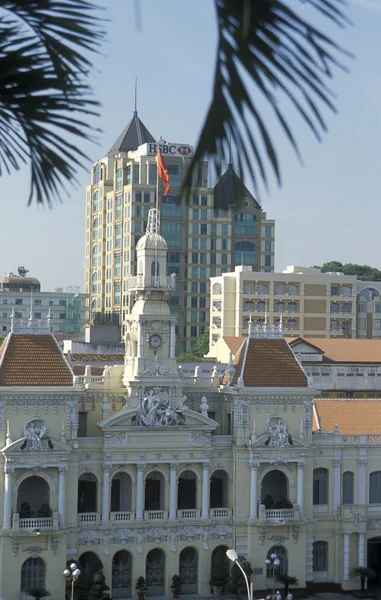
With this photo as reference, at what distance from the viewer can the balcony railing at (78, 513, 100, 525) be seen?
48531 millimetres

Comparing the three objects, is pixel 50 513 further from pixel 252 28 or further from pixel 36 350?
pixel 252 28

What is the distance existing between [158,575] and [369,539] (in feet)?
34.6

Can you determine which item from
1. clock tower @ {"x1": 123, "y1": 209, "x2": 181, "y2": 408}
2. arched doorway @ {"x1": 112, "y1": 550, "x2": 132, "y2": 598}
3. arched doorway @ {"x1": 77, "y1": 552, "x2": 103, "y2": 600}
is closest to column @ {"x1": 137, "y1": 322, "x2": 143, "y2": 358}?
clock tower @ {"x1": 123, "y1": 209, "x2": 181, "y2": 408}

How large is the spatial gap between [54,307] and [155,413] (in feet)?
237

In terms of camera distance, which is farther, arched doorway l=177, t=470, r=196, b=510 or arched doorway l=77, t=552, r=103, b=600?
arched doorway l=177, t=470, r=196, b=510

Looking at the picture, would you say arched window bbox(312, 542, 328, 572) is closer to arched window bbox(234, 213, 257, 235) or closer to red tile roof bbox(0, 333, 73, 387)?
red tile roof bbox(0, 333, 73, 387)

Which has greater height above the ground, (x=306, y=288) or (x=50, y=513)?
(x=306, y=288)

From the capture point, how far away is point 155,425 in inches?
1950

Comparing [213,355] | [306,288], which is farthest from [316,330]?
[213,355]

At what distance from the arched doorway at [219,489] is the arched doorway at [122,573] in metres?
4.87

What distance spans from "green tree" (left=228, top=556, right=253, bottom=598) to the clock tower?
24.4ft

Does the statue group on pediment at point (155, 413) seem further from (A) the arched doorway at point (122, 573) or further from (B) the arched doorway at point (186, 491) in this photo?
(A) the arched doorway at point (122, 573)

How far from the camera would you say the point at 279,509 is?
5078cm

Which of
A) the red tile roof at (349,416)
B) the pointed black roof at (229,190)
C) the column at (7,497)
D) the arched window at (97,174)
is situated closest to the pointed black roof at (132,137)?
the arched window at (97,174)
